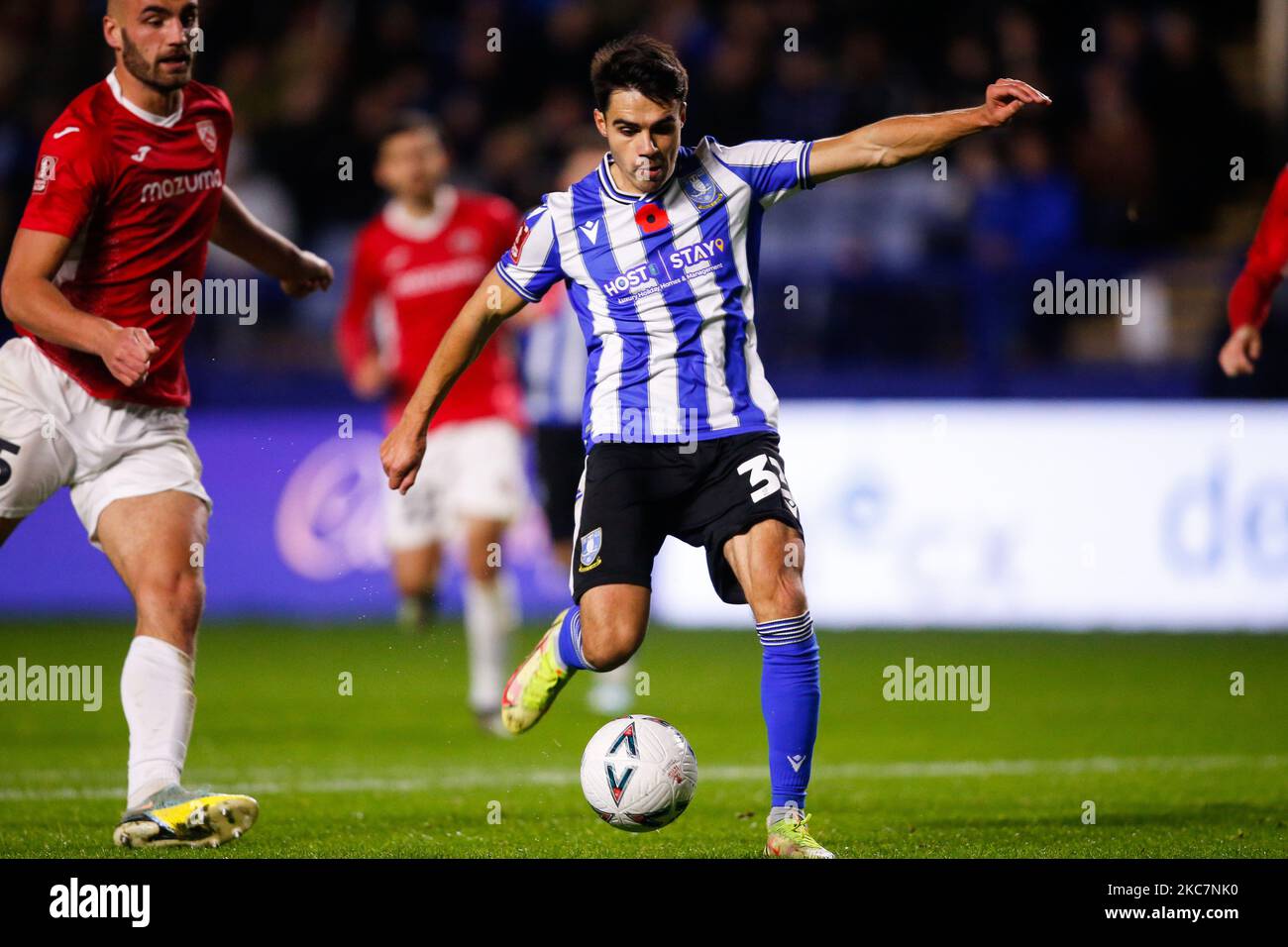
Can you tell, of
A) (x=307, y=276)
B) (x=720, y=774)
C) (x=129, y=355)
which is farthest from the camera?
(x=720, y=774)

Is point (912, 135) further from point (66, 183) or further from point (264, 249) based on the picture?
point (66, 183)

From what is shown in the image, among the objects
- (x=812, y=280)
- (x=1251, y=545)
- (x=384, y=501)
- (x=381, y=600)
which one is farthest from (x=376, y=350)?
(x=1251, y=545)

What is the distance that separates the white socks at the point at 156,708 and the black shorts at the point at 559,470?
14.1 ft

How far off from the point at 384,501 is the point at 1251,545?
5.39 metres

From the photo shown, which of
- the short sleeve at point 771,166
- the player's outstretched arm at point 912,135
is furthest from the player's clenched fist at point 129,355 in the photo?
the player's outstretched arm at point 912,135

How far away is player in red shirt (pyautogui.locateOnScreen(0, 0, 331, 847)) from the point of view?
5.17 m

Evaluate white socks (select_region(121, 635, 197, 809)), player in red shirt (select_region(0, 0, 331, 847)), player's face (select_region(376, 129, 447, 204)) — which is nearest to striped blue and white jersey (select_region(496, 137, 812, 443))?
player in red shirt (select_region(0, 0, 331, 847))

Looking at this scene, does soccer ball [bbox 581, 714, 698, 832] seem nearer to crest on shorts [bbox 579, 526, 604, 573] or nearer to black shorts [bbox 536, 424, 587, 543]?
crest on shorts [bbox 579, 526, 604, 573]

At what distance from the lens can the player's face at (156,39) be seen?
208 inches

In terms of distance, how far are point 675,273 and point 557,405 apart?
4148 mm

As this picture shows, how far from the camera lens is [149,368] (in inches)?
201

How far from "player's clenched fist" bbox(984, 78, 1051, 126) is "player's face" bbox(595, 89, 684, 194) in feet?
2.88

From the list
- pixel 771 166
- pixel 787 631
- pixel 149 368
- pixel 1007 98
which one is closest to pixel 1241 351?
pixel 1007 98
